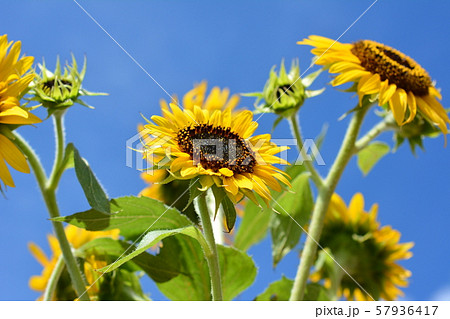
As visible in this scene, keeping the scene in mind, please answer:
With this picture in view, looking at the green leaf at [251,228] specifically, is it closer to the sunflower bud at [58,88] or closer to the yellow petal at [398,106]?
the yellow petal at [398,106]

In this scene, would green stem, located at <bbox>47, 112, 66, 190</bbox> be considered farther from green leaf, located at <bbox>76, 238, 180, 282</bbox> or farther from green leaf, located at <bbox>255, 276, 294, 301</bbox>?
green leaf, located at <bbox>255, 276, 294, 301</bbox>

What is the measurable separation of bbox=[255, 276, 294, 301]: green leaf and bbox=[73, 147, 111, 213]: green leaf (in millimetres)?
538

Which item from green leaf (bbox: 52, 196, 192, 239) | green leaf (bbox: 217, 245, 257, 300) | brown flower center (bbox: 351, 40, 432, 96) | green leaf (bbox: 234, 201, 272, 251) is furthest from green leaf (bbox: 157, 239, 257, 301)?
brown flower center (bbox: 351, 40, 432, 96)

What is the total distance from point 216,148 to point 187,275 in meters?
0.40

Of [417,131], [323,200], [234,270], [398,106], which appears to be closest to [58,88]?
[234,270]

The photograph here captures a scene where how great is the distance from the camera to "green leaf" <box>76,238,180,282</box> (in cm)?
142

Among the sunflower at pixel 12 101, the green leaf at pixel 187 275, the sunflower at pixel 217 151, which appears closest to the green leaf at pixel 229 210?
the sunflower at pixel 217 151

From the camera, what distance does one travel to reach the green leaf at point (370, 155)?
Answer: 195 centimetres

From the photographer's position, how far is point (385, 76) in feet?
5.12

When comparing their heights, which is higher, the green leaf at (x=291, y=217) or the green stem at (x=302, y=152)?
the green stem at (x=302, y=152)

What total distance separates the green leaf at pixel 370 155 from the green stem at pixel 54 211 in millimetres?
1055

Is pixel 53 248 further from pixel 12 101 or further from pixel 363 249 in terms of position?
pixel 363 249
